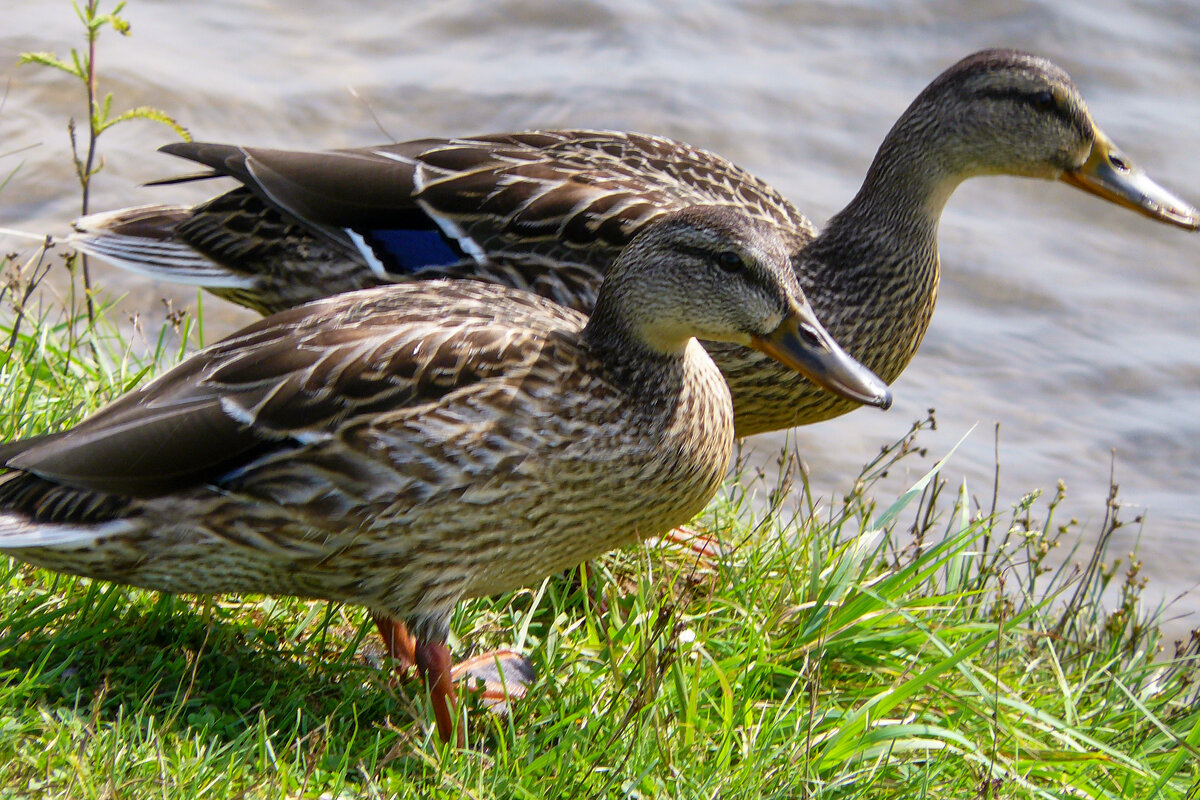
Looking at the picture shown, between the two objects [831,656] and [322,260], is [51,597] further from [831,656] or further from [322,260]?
[831,656]

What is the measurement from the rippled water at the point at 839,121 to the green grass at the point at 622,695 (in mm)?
2217

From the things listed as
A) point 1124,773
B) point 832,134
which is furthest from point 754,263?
point 832,134

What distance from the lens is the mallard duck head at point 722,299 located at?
353 centimetres

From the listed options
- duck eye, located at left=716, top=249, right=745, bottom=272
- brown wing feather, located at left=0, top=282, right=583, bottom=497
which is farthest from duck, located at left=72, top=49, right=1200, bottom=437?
brown wing feather, located at left=0, top=282, right=583, bottom=497

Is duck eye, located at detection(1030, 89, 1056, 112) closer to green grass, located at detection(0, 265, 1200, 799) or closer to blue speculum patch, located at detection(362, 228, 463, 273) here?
green grass, located at detection(0, 265, 1200, 799)

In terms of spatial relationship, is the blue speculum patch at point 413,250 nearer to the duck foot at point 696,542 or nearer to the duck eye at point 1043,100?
the duck foot at point 696,542

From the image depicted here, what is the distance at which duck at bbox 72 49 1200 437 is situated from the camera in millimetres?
4363

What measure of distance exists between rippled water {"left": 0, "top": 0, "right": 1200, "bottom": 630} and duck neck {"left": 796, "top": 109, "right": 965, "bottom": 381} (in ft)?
4.87

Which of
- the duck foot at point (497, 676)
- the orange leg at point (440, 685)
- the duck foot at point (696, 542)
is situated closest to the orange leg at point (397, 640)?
the duck foot at point (497, 676)

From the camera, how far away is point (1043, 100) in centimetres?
454

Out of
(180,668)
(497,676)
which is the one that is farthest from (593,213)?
(180,668)

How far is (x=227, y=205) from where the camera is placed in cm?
459

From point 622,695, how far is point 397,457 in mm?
722

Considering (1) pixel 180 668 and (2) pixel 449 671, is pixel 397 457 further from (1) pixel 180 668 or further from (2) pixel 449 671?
(1) pixel 180 668
